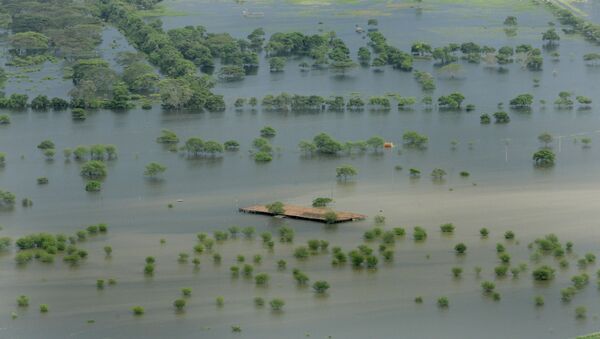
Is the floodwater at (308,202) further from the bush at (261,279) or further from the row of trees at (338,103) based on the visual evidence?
the row of trees at (338,103)

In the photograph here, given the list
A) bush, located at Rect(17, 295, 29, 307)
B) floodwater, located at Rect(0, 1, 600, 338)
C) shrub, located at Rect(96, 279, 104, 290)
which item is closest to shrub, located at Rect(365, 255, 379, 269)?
floodwater, located at Rect(0, 1, 600, 338)

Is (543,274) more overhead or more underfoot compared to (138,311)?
more overhead

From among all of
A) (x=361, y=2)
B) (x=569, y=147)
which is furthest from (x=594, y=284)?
(x=361, y=2)

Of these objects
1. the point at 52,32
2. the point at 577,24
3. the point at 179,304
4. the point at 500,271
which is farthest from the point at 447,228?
the point at 577,24

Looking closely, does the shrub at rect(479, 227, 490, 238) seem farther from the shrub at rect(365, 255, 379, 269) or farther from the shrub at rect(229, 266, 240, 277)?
the shrub at rect(229, 266, 240, 277)

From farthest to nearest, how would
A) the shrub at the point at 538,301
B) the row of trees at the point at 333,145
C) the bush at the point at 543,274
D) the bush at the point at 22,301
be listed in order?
the row of trees at the point at 333,145 < the bush at the point at 543,274 < the bush at the point at 22,301 < the shrub at the point at 538,301

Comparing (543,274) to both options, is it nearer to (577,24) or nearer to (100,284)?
(100,284)

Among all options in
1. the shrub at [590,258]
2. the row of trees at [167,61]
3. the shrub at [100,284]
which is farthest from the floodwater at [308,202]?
the row of trees at [167,61]
